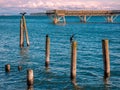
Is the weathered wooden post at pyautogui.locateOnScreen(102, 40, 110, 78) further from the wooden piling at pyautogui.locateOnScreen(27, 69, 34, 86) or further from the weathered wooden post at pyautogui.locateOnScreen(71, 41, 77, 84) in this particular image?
the wooden piling at pyautogui.locateOnScreen(27, 69, 34, 86)

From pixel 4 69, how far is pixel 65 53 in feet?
44.8

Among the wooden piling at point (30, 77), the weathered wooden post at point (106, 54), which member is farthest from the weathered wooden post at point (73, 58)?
the wooden piling at point (30, 77)

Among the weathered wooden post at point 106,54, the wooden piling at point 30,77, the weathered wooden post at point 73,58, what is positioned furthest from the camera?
the weathered wooden post at point 106,54

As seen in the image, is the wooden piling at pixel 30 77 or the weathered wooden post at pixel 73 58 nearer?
the wooden piling at pixel 30 77

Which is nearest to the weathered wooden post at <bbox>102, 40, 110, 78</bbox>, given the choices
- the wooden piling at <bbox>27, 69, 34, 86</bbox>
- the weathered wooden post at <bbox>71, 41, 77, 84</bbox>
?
the weathered wooden post at <bbox>71, 41, 77, 84</bbox>

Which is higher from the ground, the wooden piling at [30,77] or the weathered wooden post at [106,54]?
the weathered wooden post at [106,54]

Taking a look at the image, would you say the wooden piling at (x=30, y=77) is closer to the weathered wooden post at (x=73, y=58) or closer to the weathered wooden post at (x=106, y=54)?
the weathered wooden post at (x=73, y=58)

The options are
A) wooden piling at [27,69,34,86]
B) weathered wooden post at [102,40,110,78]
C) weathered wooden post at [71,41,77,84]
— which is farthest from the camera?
weathered wooden post at [102,40,110,78]

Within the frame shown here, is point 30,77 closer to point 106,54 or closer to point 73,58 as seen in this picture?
point 73,58

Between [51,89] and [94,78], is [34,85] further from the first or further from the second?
[94,78]

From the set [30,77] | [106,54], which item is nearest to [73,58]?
[106,54]

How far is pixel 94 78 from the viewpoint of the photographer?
34.1 m

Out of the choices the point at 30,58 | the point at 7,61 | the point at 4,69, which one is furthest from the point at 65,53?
the point at 4,69

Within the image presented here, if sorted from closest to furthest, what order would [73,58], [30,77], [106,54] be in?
[30,77], [73,58], [106,54]
